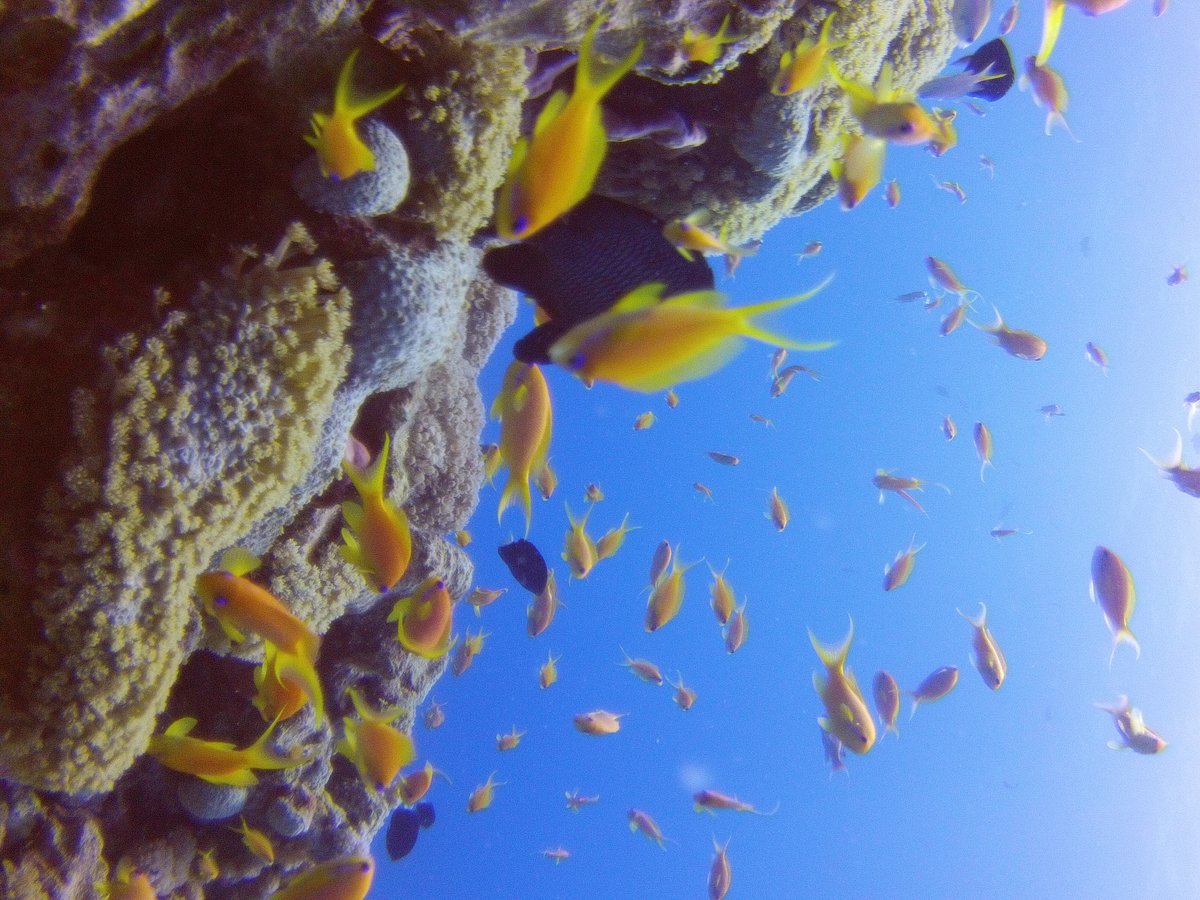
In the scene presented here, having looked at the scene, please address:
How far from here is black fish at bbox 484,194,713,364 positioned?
1798mm

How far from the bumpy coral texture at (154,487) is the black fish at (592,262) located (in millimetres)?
1011

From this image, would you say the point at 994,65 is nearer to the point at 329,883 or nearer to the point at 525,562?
the point at 525,562

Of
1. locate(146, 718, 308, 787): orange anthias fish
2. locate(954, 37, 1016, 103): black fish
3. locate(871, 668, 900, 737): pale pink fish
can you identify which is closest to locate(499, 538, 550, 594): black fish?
locate(146, 718, 308, 787): orange anthias fish

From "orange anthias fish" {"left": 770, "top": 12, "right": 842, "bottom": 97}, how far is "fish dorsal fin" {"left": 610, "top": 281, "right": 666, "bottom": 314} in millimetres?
2225

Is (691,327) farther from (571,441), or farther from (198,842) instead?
(571,441)

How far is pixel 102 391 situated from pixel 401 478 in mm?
1758

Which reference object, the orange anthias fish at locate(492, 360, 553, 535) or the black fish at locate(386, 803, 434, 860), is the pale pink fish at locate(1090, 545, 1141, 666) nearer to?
the orange anthias fish at locate(492, 360, 553, 535)

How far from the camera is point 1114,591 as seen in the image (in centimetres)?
414

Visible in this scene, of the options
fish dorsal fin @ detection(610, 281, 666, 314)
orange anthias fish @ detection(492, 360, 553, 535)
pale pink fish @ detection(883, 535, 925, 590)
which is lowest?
pale pink fish @ detection(883, 535, 925, 590)

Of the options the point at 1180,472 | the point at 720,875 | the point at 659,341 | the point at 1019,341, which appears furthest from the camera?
the point at 720,875

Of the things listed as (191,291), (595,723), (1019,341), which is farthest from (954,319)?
(191,291)

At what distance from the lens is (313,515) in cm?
342

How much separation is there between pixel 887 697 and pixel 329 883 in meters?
4.05

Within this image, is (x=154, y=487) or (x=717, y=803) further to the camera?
(x=717, y=803)
